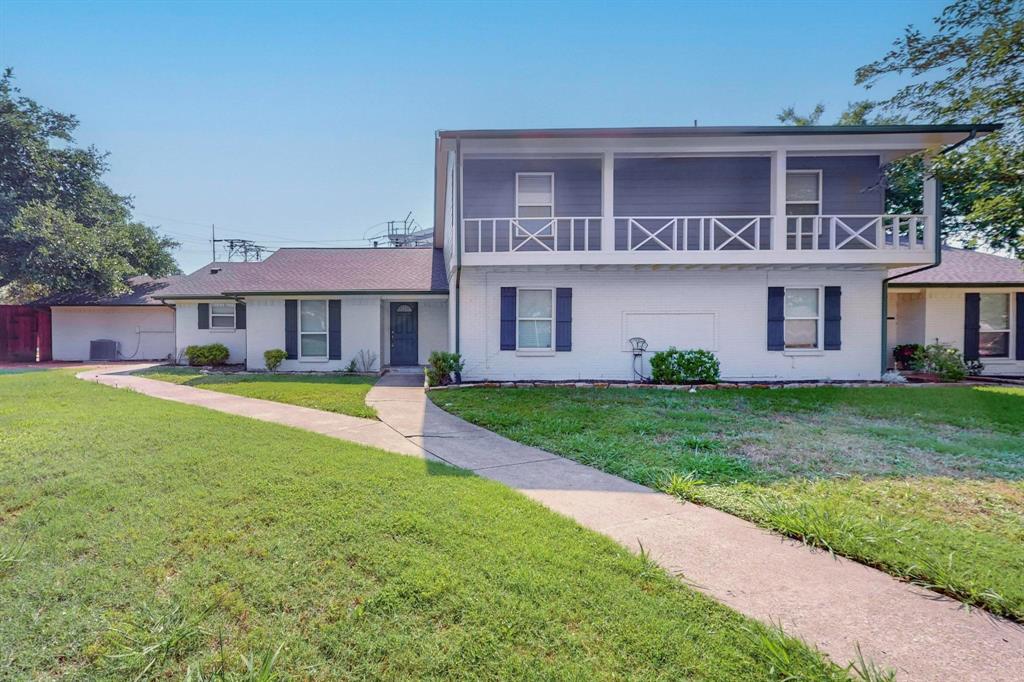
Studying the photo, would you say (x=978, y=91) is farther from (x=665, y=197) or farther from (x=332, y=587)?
(x=332, y=587)

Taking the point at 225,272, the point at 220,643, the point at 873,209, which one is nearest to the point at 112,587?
the point at 220,643

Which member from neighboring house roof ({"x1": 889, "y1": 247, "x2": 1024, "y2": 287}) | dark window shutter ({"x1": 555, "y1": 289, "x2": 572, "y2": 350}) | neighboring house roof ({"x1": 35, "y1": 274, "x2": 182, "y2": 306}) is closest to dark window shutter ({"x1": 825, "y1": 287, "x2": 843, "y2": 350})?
neighboring house roof ({"x1": 889, "y1": 247, "x2": 1024, "y2": 287})

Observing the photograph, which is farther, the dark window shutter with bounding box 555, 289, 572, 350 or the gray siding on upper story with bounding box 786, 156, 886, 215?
the gray siding on upper story with bounding box 786, 156, 886, 215

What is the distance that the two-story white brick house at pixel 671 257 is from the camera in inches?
400

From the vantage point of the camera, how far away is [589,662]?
2.08m

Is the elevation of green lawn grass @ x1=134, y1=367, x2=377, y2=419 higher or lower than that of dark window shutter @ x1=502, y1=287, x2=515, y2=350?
lower

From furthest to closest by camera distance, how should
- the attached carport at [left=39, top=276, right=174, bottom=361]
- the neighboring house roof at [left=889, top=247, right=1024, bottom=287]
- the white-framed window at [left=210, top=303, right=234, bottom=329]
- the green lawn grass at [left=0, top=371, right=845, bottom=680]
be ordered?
the attached carport at [left=39, top=276, right=174, bottom=361]
the white-framed window at [left=210, top=303, right=234, bottom=329]
the neighboring house roof at [left=889, top=247, right=1024, bottom=287]
the green lawn grass at [left=0, top=371, right=845, bottom=680]

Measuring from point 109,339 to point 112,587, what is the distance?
21.9 m

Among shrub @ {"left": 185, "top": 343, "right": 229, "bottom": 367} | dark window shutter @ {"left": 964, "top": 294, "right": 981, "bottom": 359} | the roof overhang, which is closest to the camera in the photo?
the roof overhang

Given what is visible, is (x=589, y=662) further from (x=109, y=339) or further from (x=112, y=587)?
(x=109, y=339)

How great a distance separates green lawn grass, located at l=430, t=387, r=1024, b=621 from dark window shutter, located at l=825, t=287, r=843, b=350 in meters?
1.64

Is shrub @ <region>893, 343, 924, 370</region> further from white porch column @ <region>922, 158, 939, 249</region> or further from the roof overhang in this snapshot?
the roof overhang

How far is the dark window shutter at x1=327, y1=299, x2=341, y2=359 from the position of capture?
13.8 metres

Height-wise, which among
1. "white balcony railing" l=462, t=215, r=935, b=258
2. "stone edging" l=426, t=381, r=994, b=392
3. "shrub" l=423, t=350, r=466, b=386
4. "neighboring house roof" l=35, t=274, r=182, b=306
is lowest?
"stone edging" l=426, t=381, r=994, b=392
